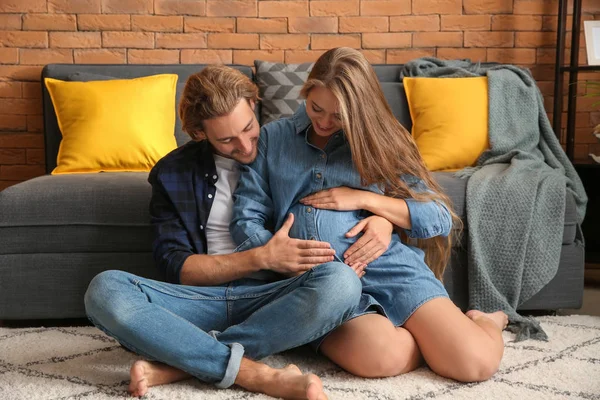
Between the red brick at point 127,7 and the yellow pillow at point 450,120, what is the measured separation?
1289 mm

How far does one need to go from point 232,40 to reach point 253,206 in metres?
1.78

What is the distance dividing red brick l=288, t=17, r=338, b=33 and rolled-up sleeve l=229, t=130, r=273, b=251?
1641 mm

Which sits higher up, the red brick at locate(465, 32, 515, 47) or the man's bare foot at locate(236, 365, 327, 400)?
the red brick at locate(465, 32, 515, 47)

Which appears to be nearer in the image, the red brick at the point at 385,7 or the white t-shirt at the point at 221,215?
the white t-shirt at the point at 221,215

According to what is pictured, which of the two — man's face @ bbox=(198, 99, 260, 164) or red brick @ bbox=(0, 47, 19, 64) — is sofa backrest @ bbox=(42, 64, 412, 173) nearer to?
red brick @ bbox=(0, 47, 19, 64)

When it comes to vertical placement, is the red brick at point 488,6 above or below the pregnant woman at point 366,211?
above

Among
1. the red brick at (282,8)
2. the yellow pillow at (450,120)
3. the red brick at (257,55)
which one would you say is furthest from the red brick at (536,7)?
the red brick at (257,55)

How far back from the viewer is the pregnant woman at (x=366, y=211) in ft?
5.90

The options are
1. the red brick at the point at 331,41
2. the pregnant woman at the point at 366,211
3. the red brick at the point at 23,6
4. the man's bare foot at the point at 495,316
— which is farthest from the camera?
the red brick at the point at 331,41

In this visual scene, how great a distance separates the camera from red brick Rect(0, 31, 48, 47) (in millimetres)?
3469

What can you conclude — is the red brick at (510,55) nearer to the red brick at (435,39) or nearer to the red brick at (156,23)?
the red brick at (435,39)

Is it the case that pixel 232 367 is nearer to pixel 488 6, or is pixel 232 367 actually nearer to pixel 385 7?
pixel 385 7

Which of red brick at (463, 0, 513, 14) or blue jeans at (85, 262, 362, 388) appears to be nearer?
blue jeans at (85, 262, 362, 388)

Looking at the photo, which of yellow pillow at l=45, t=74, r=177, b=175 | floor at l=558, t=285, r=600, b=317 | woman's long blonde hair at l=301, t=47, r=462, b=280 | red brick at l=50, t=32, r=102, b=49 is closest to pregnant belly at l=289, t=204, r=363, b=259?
woman's long blonde hair at l=301, t=47, r=462, b=280
